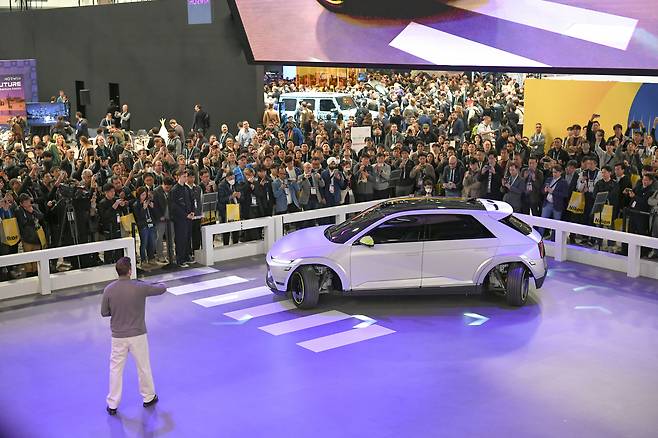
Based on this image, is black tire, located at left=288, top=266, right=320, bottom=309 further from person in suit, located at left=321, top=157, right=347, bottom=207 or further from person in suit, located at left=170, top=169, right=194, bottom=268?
person in suit, located at left=321, top=157, right=347, bottom=207

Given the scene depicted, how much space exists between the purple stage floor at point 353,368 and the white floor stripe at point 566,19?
5308 mm

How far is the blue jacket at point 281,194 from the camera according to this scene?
17656mm

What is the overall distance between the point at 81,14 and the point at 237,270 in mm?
21916

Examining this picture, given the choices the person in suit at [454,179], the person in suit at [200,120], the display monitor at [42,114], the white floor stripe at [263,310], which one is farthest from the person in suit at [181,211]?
the display monitor at [42,114]

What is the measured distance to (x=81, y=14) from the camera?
114ft

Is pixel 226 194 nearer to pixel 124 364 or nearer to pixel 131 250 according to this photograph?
pixel 131 250

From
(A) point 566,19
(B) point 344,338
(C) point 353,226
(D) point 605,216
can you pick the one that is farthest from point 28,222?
(A) point 566,19

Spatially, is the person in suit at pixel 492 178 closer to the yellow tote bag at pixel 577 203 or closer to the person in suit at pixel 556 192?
the person in suit at pixel 556 192

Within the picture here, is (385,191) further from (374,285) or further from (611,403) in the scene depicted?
(611,403)

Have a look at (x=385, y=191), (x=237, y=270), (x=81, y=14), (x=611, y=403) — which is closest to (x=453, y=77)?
(x=81, y=14)

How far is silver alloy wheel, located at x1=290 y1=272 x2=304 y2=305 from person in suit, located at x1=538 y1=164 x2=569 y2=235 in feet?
19.0

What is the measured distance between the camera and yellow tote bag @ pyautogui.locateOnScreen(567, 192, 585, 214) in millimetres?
16734

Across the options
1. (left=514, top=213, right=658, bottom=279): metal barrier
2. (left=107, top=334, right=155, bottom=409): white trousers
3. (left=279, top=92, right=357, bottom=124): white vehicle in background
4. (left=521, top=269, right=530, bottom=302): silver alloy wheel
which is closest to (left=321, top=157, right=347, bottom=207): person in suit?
(left=514, top=213, right=658, bottom=279): metal barrier

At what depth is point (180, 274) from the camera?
16.0 m
